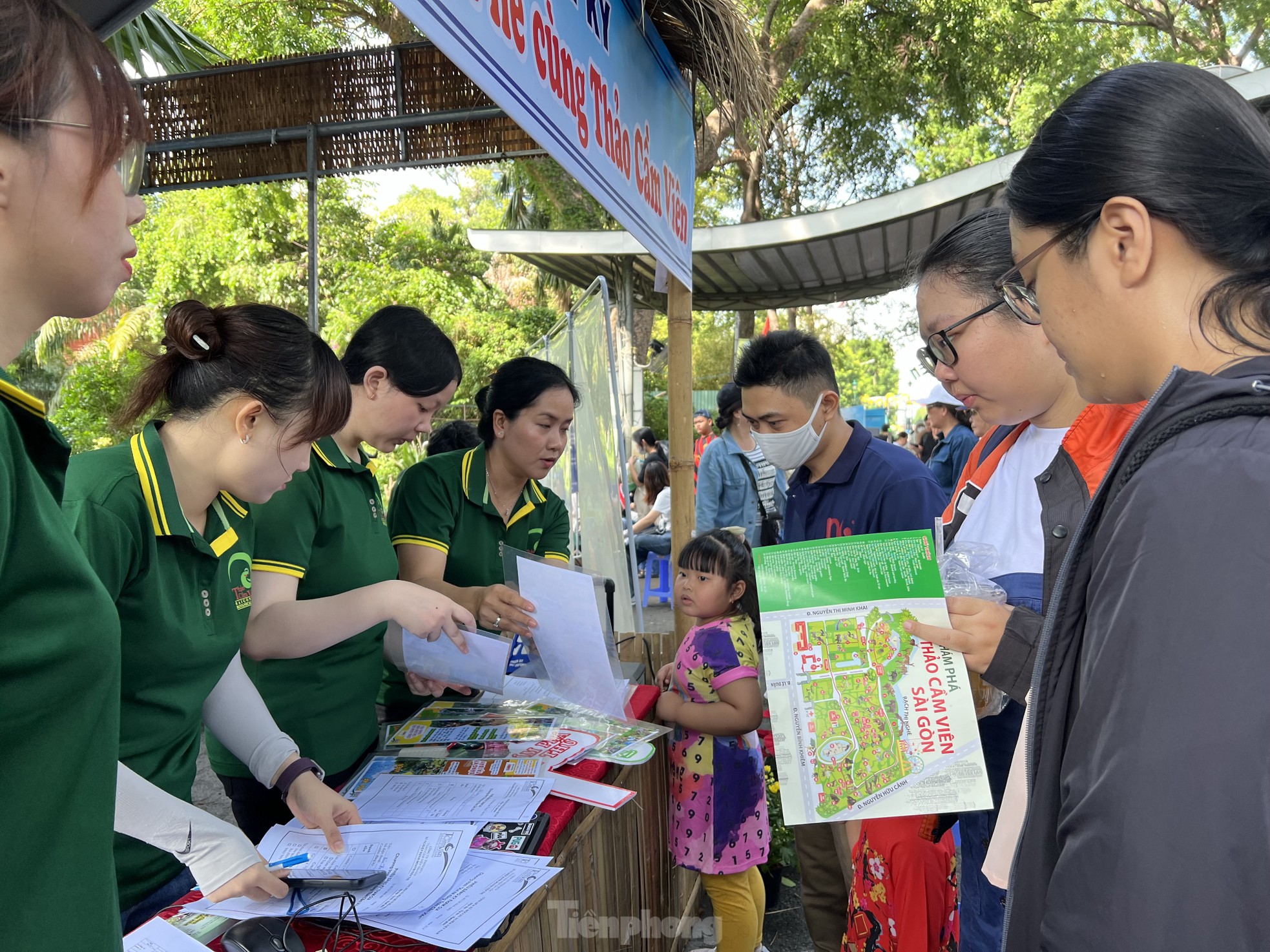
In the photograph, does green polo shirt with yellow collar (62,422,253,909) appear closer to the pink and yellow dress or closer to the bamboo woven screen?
the pink and yellow dress

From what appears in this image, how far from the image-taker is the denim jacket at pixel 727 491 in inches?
209

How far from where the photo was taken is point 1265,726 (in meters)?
0.55

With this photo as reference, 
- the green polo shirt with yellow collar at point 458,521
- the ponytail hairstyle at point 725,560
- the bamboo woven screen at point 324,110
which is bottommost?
the ponytail hairstyle at point 725,560

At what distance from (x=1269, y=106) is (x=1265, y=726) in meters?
5.60

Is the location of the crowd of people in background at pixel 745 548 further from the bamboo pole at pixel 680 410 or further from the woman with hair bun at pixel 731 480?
the woman with hair bun at pixel 731 480

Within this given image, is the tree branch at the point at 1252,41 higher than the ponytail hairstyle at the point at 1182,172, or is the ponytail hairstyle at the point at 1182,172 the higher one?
the tree branch at the point at 1252,41

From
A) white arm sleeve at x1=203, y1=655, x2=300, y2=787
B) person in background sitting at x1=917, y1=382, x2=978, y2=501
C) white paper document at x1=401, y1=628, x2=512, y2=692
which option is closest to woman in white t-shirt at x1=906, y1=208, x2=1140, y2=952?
white paper document at x1=401, y1=628, x2=512, y2=692

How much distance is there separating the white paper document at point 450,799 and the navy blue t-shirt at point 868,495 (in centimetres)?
106

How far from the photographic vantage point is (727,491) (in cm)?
538

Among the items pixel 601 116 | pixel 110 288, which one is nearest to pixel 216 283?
pixel 601 116

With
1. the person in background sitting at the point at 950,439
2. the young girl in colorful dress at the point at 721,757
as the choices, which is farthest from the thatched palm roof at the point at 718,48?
the person in background sitting at the point at 950,439

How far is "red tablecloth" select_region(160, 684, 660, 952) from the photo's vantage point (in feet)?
4.01

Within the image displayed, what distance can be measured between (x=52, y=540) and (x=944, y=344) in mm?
1451

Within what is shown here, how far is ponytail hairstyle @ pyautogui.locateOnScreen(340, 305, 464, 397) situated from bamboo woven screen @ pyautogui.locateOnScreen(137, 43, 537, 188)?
6.00 feet
